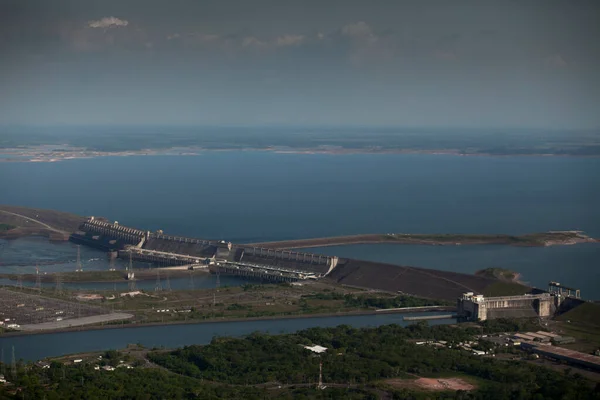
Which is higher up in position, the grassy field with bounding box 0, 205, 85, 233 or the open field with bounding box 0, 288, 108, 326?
the grassy field with bounding box 0, 205, 85, 233

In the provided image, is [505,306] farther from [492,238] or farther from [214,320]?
[492,238]

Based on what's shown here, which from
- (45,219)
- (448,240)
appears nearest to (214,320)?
(448,240)

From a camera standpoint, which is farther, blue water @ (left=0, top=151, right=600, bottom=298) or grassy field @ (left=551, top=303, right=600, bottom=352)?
blue water @ (left=0, top=151, right=600, bottom=298)

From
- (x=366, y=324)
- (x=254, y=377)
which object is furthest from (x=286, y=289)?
(x=254, y=377)

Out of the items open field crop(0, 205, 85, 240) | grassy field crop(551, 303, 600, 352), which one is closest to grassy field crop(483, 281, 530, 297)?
grassy field crop(551, 303, 600, 352)

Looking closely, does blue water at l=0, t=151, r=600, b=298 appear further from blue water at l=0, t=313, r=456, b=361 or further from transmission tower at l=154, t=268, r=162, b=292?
blue water at l=0, t=313, r=456, b=361

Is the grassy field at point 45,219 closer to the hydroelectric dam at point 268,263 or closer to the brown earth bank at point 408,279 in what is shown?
the hydroelectric dam at point 268,263
